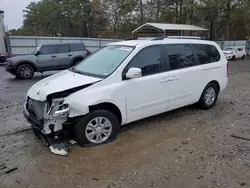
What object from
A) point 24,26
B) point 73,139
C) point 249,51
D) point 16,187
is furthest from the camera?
point 24,26

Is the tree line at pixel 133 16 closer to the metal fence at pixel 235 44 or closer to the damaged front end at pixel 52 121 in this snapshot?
the metal fence at pixel 235 44

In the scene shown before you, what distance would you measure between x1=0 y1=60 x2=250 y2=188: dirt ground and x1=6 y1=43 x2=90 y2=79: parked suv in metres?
7.40

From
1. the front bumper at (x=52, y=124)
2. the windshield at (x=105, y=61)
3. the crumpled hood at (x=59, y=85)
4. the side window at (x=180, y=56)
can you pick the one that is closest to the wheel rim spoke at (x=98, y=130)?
the front bumper at (x=52, y=124)

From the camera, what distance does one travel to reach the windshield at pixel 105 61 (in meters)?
4.34

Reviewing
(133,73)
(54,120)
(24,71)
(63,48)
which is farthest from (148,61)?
(63,48)

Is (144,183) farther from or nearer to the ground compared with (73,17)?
→ nearer to the ground

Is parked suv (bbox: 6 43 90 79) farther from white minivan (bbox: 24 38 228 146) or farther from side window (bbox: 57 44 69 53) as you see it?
white minivan (bbox: 24 38 228 146)

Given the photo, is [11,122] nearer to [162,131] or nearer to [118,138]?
[118,138]

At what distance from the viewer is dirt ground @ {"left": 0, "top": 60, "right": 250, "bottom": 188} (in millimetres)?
3088

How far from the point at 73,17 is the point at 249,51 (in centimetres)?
2560

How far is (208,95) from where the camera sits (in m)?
5.83

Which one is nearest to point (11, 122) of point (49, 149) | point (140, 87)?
point (49, 149)

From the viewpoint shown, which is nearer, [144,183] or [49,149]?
[144,183]

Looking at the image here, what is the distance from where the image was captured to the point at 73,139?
4250mm
